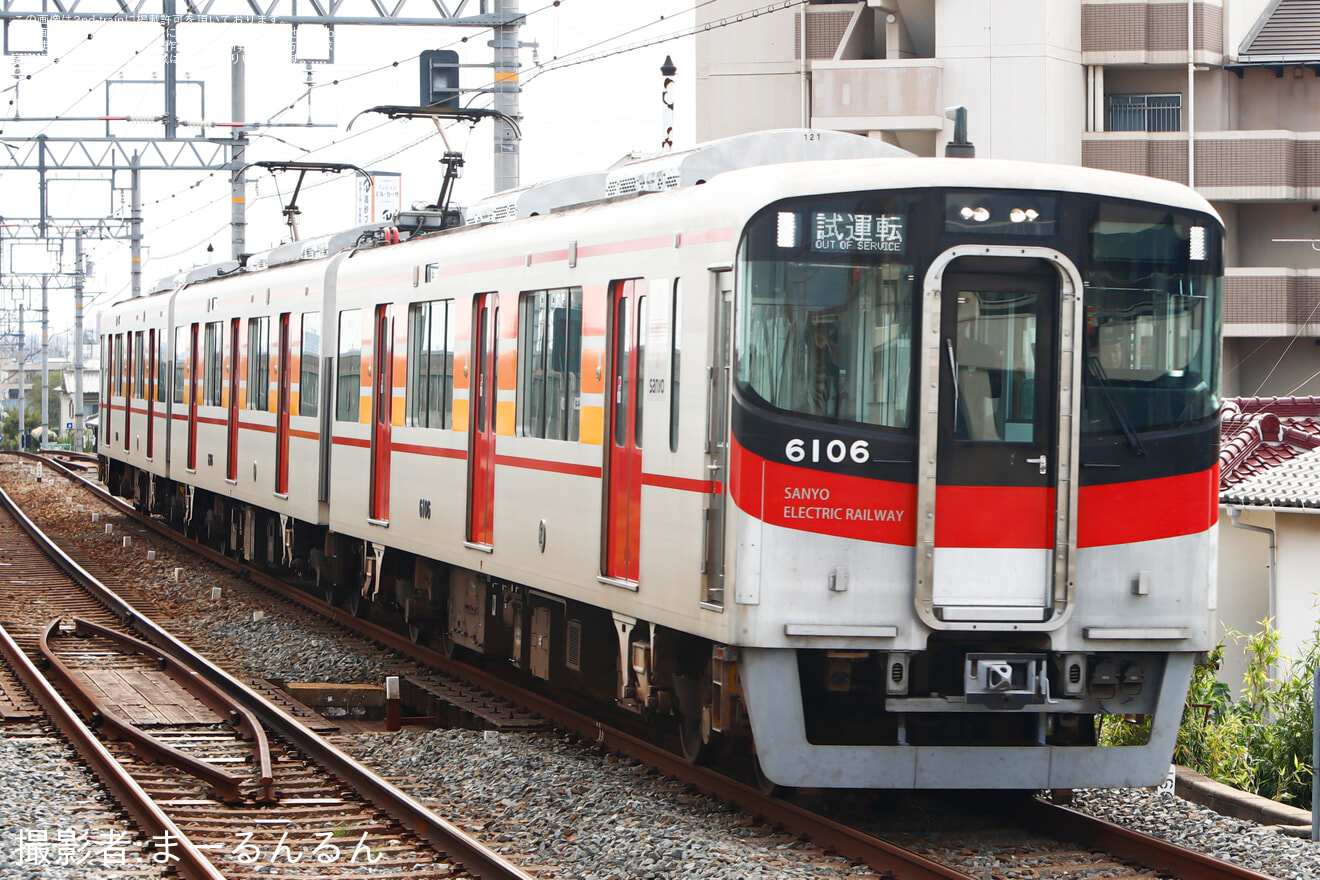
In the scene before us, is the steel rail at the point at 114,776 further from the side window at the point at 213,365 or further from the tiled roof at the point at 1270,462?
the tiled roof at the point at 1270,462

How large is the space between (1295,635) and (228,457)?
1052 centimetres

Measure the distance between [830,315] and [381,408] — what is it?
6.27 metres

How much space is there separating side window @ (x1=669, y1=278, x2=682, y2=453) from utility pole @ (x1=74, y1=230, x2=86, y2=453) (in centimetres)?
3887

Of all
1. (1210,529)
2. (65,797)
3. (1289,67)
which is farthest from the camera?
(1289,67)

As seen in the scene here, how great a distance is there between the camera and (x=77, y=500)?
29.2 metres

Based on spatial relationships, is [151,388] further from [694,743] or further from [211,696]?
[694,743]

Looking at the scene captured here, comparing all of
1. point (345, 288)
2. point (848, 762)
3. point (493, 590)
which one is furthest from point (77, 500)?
point (848, 762)

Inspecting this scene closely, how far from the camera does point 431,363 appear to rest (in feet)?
38.4

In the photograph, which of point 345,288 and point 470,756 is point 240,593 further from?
point 470,756

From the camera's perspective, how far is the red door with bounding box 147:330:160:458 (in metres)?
22.9

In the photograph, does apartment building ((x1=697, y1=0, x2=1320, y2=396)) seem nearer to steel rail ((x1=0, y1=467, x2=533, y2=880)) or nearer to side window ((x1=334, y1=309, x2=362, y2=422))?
side window ((x1=334, y1=309, x2=362, y2=422))

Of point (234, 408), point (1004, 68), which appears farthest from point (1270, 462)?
point (1004, 68)

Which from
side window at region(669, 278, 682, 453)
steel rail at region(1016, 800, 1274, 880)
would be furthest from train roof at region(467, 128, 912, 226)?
steel rail at region(1016, 800, 1274, 880)

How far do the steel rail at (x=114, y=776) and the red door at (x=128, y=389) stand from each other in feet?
41.7
